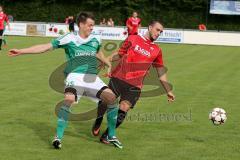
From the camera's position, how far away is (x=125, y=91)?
859 cm

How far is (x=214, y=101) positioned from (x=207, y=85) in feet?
10.2

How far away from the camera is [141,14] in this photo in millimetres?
50844

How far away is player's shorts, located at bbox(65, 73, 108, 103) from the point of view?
7816 millimetres

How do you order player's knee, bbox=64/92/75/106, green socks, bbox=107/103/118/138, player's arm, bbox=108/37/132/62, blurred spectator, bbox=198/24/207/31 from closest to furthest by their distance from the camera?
player's knee, bbox=64/92/75/106 → green socks, bbox=107/103/118/138 → player's arm, bbox=108/37/132/62 → blurred spectator, bbox=198/24/207/31

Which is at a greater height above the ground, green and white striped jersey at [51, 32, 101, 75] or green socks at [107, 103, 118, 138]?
green and white striped jersey at [51, 32, 101, 75]

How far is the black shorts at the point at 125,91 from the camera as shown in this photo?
8.57 metres

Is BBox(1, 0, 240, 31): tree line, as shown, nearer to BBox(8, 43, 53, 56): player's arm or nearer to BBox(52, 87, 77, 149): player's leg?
BBox(52, 87, 77, 149): player's leg

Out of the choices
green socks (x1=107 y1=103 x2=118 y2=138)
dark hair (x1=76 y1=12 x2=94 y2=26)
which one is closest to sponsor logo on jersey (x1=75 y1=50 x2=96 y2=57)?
dark hair (x1=76 y1=12 x2=94 y2=26)

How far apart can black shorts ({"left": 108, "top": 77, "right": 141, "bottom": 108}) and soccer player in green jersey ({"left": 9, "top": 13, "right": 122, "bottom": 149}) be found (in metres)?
0.41

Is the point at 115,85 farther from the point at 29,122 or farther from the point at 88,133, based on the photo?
the point at 29,122

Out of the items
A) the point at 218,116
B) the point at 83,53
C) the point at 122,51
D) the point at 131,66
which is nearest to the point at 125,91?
the point at 131,66

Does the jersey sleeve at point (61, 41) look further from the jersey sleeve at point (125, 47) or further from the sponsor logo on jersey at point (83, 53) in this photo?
the jersey sleeve at point (125, 47)

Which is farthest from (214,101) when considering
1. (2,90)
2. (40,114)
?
(2,90)

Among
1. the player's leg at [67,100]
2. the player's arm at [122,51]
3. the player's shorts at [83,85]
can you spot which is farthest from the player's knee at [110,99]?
the player's arm at [122,51]
